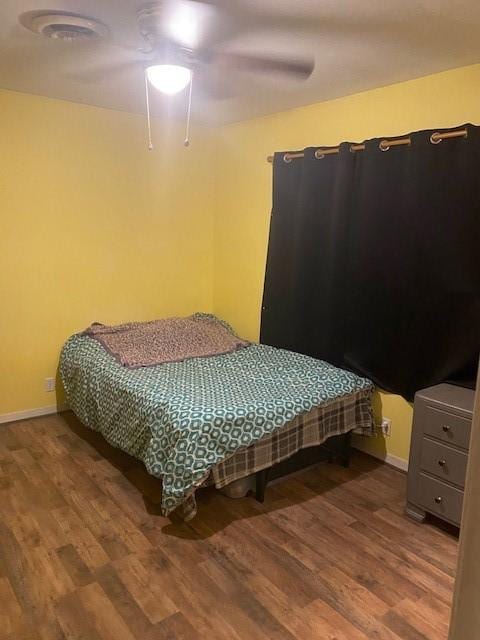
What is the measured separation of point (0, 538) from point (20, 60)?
2424 mm

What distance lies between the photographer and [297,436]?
2723mm

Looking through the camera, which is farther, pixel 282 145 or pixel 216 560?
pixel 282 145

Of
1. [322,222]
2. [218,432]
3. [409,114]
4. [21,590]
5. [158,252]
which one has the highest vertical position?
[409,114]

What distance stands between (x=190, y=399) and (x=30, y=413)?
1742 millimetres

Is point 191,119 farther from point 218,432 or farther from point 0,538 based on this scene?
point 0,538

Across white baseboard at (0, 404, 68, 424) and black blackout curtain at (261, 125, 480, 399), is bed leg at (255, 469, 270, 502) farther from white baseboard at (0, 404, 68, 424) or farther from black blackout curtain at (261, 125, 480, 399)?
white baseboard at (0, 404, 68, 424)

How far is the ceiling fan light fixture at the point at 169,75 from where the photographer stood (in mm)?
2221

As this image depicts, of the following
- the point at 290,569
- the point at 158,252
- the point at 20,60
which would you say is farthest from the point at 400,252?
the point at 20,60

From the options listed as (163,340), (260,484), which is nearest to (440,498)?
(260,484)

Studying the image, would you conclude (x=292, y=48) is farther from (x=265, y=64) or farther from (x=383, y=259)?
(x=383, y=259)

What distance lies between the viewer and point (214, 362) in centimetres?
341

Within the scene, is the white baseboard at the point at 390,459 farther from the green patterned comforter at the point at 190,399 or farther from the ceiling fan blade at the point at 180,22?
the ceiling fan blade at the point at 180,22

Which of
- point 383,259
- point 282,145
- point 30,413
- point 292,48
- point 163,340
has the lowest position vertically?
point 30,413

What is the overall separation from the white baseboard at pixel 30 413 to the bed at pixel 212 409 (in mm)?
405
